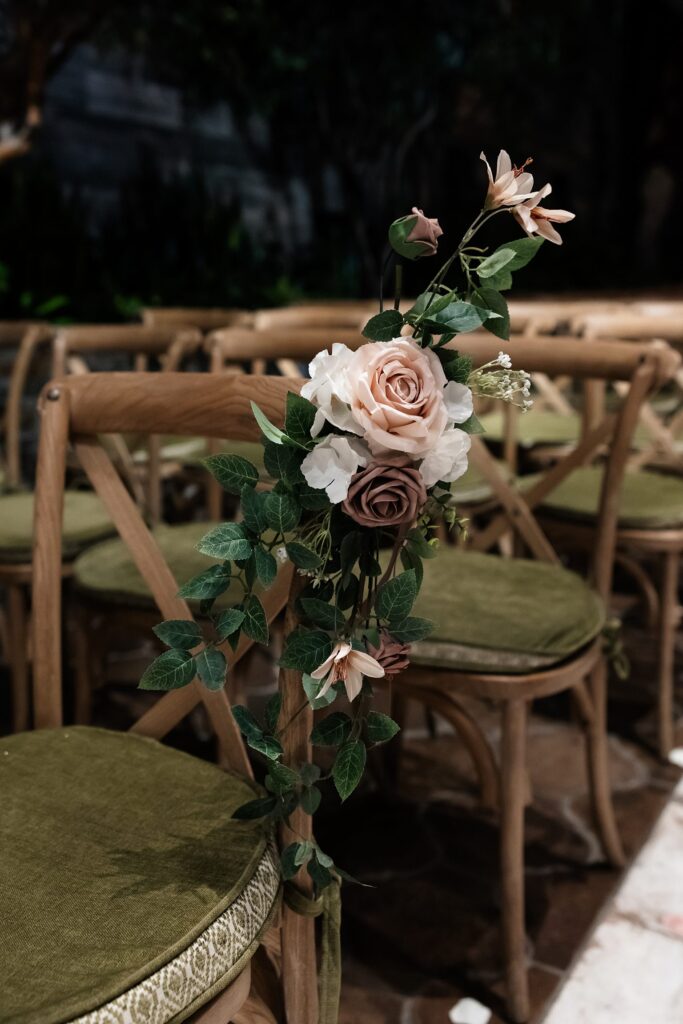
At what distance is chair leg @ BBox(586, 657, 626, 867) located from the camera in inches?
65.3

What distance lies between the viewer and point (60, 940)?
0.77 meters

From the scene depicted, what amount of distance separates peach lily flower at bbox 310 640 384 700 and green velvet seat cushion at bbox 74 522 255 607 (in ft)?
2.57

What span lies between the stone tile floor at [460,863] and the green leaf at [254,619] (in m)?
0.64

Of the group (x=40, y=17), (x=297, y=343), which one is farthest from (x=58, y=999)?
(x=40, y=17)

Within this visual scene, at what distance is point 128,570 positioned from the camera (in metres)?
1.67

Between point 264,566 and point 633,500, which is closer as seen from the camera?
point 264,566

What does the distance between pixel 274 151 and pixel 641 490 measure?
5550 millimetres

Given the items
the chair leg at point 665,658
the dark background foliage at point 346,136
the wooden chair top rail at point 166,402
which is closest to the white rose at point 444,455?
the wooden chair top rail at point 166,402

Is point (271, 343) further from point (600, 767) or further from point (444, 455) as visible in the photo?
point (444, 455)

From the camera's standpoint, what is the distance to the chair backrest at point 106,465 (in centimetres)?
111

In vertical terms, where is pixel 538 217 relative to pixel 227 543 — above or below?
above

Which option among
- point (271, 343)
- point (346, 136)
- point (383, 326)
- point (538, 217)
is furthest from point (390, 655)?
point (346, 136)

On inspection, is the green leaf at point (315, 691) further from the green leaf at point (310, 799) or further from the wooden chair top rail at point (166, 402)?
the wooden chair top rail at point (166, 402)

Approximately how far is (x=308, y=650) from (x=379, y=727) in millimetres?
91
